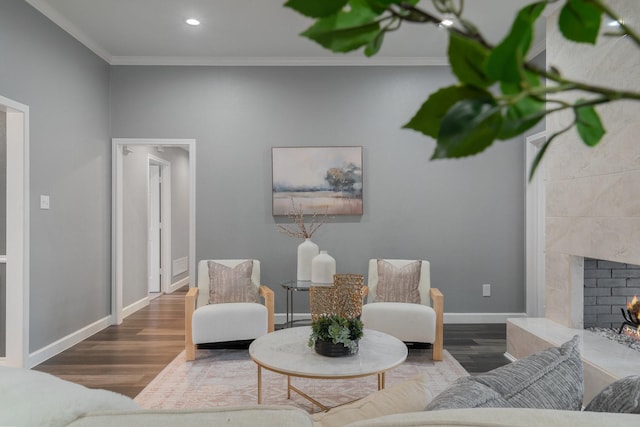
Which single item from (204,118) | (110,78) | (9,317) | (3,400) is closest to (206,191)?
(204,118)

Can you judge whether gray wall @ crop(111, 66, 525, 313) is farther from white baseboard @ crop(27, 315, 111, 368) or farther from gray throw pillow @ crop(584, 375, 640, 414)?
gray throw pillow @ crop(584, 375, 640, 414)

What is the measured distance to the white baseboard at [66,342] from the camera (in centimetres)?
348

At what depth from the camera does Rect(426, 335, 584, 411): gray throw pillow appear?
824mm

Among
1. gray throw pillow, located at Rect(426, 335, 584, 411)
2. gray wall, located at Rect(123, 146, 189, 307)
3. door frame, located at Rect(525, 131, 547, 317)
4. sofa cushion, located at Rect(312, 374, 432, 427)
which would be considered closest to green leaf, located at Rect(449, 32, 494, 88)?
gray throw pillow, located at Rect(426, 335, 584, 411)

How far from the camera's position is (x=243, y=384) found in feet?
10.2

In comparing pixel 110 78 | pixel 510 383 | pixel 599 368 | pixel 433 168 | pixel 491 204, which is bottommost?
pixel 599 368

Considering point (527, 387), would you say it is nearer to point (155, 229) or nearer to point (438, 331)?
point (438, 331)

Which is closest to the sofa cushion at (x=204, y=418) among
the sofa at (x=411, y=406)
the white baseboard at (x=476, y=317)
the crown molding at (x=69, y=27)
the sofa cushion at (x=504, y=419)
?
the sofa at (x=411, y=406)

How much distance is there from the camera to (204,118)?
480cm

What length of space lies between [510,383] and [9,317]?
12.0 ft

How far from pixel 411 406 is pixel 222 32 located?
398 centimetres

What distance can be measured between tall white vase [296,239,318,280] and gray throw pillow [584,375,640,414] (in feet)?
11.0

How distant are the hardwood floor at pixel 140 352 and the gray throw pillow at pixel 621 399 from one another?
2626mm

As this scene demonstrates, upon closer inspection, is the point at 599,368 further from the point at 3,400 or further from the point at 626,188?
the point at 3,400
